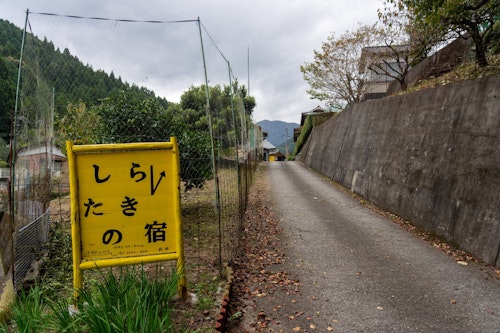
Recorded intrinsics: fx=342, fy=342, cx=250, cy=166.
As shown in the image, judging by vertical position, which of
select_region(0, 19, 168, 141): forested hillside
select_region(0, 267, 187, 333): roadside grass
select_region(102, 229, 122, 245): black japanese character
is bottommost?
select_region(0, 267, 187, 333): roadside grass

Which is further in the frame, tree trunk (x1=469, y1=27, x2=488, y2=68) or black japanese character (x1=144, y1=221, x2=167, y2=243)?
tree trunk (x1=469, y1=27, x2=488, y2=68)

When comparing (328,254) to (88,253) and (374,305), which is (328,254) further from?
(88,253)

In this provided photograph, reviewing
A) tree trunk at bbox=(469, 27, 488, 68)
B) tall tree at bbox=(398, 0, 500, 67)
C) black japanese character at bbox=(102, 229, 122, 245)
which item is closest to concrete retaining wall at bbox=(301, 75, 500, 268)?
tall tree at bbox=(398, 0, 500, 67)

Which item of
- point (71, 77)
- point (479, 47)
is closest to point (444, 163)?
point (479, 47)

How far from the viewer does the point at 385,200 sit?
931cm

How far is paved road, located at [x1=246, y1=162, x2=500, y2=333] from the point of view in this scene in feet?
11.8

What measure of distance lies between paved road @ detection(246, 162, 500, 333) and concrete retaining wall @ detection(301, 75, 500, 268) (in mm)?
578

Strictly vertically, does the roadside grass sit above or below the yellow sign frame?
below

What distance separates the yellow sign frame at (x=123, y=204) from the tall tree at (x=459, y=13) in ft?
20.0

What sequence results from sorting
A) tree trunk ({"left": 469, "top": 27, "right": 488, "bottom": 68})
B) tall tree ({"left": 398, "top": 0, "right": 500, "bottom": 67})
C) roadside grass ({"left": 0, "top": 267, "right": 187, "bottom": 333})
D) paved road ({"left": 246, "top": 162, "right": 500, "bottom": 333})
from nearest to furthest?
roadside grass ({"left": 0, "top": 267, "right": 187, "bottom": 333})
paved road ({"left": 246, "top": 162, "right": 500, "bottom": 333})
tall tree ({"left": 398, "top": 0, "right": 500, "bottom": 67})
tree trunk ({"left": 469, "top": 27, "right": 488, "bottom": 68})

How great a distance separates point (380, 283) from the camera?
4.55m

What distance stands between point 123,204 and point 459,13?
8.20 metres

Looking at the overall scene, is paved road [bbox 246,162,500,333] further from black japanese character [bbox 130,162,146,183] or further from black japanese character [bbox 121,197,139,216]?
black japanese character [bbox 130,162,146,183]

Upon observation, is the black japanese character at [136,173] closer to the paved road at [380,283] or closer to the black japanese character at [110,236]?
the black japanese character at [110,236]
